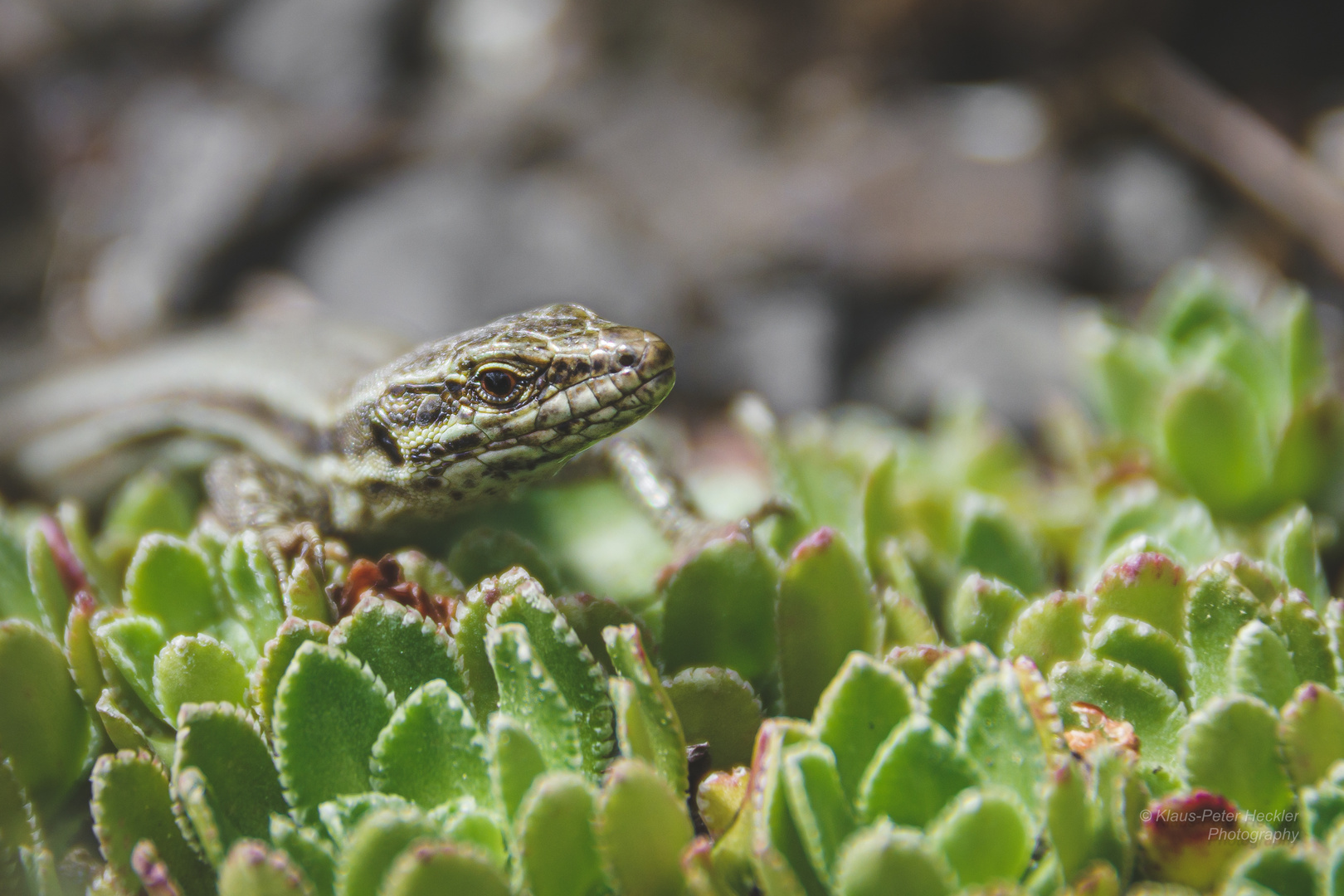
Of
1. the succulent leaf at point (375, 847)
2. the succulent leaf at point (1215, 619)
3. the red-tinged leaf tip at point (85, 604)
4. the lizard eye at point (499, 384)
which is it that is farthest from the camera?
the lizard eye at point (499, 384)

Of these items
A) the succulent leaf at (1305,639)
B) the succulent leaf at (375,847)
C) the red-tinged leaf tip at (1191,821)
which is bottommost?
the red-tinged leaf tip at (1191,821)

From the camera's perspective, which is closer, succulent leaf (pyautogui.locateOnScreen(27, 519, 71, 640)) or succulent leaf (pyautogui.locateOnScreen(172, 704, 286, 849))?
succulent leaf (pyautogui.locateOnScreen(172, 704, 286, 849))

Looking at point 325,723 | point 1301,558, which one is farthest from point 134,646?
point 1301,558

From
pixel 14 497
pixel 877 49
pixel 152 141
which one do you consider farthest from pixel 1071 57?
pixel 152 141

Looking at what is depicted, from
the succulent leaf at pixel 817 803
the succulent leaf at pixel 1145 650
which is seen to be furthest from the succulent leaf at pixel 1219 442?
the succulent leaf at pixel 817 803

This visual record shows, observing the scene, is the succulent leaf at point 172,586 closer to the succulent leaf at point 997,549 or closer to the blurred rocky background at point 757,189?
the succulent leaf at point 997,549

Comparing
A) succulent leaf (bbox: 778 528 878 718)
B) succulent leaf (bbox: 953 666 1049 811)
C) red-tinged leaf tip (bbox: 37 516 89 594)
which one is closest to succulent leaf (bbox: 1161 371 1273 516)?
succulent leaf (bbox: 778 528 878 718)

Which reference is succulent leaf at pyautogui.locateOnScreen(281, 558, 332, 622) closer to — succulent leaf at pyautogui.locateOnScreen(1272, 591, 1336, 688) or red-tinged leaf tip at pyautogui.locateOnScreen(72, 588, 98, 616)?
red-tinged leaf tip at pyautogui.locateOnScreen(72, 588, 98, 616)
